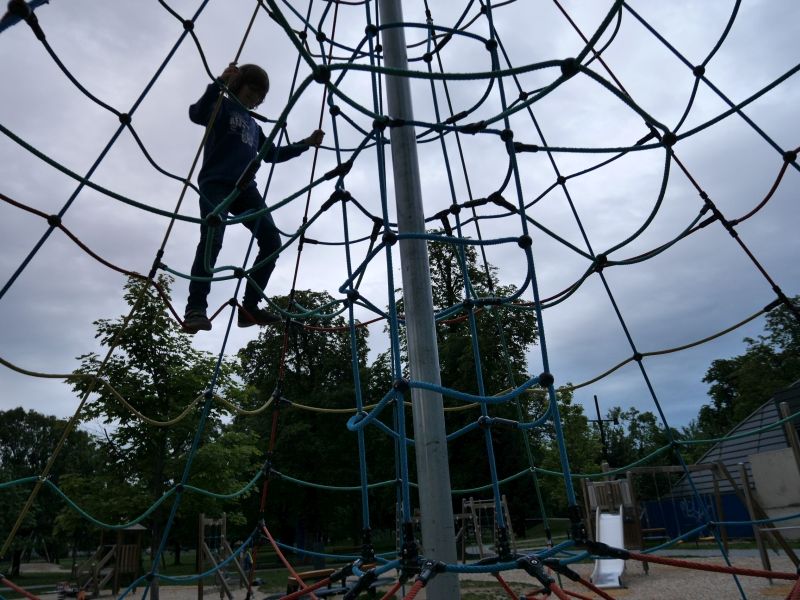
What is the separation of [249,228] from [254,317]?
1.76ft

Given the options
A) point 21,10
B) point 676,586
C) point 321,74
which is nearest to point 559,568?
point 321,74

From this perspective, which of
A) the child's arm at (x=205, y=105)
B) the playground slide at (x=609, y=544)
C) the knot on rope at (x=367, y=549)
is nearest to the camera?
the knot on rope at (x=367, y=549)

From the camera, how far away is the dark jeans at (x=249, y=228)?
3180mm

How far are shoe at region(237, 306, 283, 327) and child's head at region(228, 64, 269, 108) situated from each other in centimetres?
117

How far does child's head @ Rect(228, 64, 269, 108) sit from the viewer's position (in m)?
3.34

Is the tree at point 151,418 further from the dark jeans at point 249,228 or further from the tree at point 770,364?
the tree at point 770,364

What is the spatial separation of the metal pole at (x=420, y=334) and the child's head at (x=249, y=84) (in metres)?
1.04

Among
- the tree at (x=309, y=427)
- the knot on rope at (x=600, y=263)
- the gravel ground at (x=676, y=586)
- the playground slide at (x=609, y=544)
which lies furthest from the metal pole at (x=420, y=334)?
the tree at (x=309, y=427)

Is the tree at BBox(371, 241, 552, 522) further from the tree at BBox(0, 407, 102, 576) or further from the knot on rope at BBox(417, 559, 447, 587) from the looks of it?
the tree at BBox(0, 407, 102, 576)

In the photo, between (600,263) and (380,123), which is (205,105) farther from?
(600,263)

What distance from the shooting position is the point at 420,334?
6.79 ft

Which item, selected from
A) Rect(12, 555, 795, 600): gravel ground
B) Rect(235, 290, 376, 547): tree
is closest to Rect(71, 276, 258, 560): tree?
Rect(12, 555, 795, 600): gravel ground

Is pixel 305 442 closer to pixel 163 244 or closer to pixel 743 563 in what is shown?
pixel 743 563

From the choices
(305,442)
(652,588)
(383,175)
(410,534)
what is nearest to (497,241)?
(383,175)
